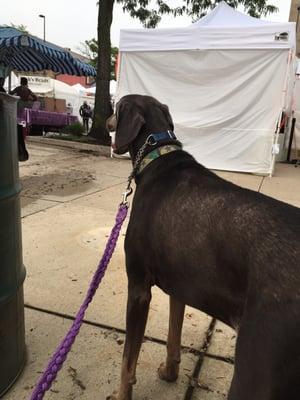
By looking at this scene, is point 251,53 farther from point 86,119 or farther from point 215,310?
point 86,119

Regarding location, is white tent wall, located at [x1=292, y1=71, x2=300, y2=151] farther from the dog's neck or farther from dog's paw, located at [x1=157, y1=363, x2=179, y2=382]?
dog's paw, located at [x1=157, y1=363, x2=179, y2=382]

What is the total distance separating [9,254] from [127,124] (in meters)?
0.94

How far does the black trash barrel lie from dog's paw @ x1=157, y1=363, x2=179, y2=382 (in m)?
0.82

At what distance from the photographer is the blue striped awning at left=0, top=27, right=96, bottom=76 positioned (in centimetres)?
1155

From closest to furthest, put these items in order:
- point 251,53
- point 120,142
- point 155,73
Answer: point 120,142 → point 251,53 → point 155,73

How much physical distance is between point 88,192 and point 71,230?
6.63 ft

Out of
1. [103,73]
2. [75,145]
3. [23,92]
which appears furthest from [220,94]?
[23,92]

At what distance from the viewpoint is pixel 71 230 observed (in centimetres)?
485

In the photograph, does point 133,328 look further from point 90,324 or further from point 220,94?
point 220,94

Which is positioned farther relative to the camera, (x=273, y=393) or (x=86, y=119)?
(x=86, y=119)

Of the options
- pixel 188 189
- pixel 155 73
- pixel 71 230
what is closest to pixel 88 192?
pixel 71 230

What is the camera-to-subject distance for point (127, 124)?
232 centimetres

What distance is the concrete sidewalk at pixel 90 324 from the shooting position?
2.37 m

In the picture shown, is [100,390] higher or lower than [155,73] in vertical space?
lower
